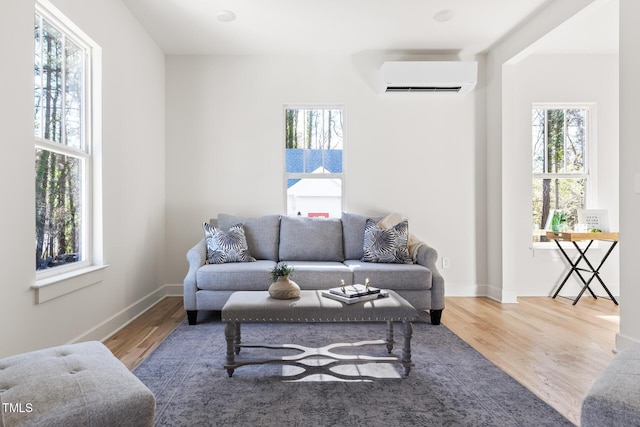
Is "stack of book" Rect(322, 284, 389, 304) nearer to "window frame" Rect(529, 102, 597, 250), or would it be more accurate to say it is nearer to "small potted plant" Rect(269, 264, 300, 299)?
"small potted plant" Rect(269, 264, 300, 299)

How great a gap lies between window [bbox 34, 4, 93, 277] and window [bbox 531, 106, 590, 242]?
4.79 meters

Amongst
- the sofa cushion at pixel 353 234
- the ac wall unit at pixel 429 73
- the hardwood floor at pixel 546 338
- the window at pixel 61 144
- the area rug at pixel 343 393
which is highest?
the ac wall unit at pixel 429 73

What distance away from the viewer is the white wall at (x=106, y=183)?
204 centimetres

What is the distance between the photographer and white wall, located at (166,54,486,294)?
4539mm

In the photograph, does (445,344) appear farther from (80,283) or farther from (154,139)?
(154,139)

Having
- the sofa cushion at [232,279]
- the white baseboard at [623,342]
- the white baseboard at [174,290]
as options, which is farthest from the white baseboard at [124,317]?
the white baseboard at [623,342]

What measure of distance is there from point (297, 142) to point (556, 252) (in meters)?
3.40

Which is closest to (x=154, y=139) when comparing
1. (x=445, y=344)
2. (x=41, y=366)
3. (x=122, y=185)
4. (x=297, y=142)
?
(x=122, y=185)

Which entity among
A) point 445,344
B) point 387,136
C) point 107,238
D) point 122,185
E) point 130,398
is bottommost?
point 445,344

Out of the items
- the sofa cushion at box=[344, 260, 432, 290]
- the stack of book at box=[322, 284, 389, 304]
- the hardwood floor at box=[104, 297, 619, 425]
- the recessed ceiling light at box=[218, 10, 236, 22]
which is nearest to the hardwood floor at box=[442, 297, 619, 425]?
the hardwood floor at box=[104, 297, 619, 425]

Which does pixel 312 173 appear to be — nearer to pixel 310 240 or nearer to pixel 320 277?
pixel 310 240

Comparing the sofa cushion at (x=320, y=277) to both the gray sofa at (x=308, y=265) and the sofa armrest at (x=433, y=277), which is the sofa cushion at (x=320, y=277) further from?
the sofa armrest at (x=433, y=277)

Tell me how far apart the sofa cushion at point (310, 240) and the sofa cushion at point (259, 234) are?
82 millimetres

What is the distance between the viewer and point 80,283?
266 cm
